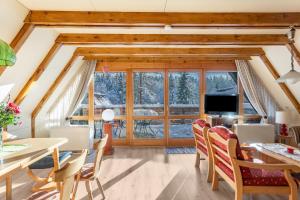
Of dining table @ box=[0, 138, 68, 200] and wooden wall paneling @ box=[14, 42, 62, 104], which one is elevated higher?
wooden wall paneling @ box=[14, 42, 62, 104]

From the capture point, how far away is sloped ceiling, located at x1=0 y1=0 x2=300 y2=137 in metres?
3.62

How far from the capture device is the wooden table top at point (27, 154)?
7.81 feet

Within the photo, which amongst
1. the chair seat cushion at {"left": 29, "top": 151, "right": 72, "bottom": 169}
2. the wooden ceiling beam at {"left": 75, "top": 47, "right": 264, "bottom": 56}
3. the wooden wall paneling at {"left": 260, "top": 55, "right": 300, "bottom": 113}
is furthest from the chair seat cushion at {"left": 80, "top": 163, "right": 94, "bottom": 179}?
the wooden wall paneling at {"left": 260, "top": 55, "right": 300, "bottom": 113}

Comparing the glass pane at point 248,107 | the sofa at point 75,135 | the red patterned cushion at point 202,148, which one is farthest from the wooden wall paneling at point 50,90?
the glass pane at point 248,107

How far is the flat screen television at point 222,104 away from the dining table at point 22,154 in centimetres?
460

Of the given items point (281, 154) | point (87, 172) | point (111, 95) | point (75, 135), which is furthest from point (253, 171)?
point (111, 95)

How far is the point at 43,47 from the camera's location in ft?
15.9

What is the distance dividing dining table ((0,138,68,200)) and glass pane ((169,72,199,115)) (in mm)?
4654

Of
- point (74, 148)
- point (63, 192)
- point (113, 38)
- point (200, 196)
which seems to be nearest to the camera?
point (63, 192)

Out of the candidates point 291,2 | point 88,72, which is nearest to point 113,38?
point 88,72

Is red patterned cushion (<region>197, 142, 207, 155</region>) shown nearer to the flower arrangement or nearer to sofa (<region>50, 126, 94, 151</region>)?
sofa (<region>50, 126, 94, 151</region>)

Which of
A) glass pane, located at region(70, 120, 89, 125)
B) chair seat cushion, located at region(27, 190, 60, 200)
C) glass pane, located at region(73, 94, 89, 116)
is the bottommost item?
chair seat cushion, located at region(27, 190, 60, 200)

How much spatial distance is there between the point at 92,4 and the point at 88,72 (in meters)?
3.94

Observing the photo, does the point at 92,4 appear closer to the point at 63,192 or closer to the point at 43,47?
the point at 43,47
